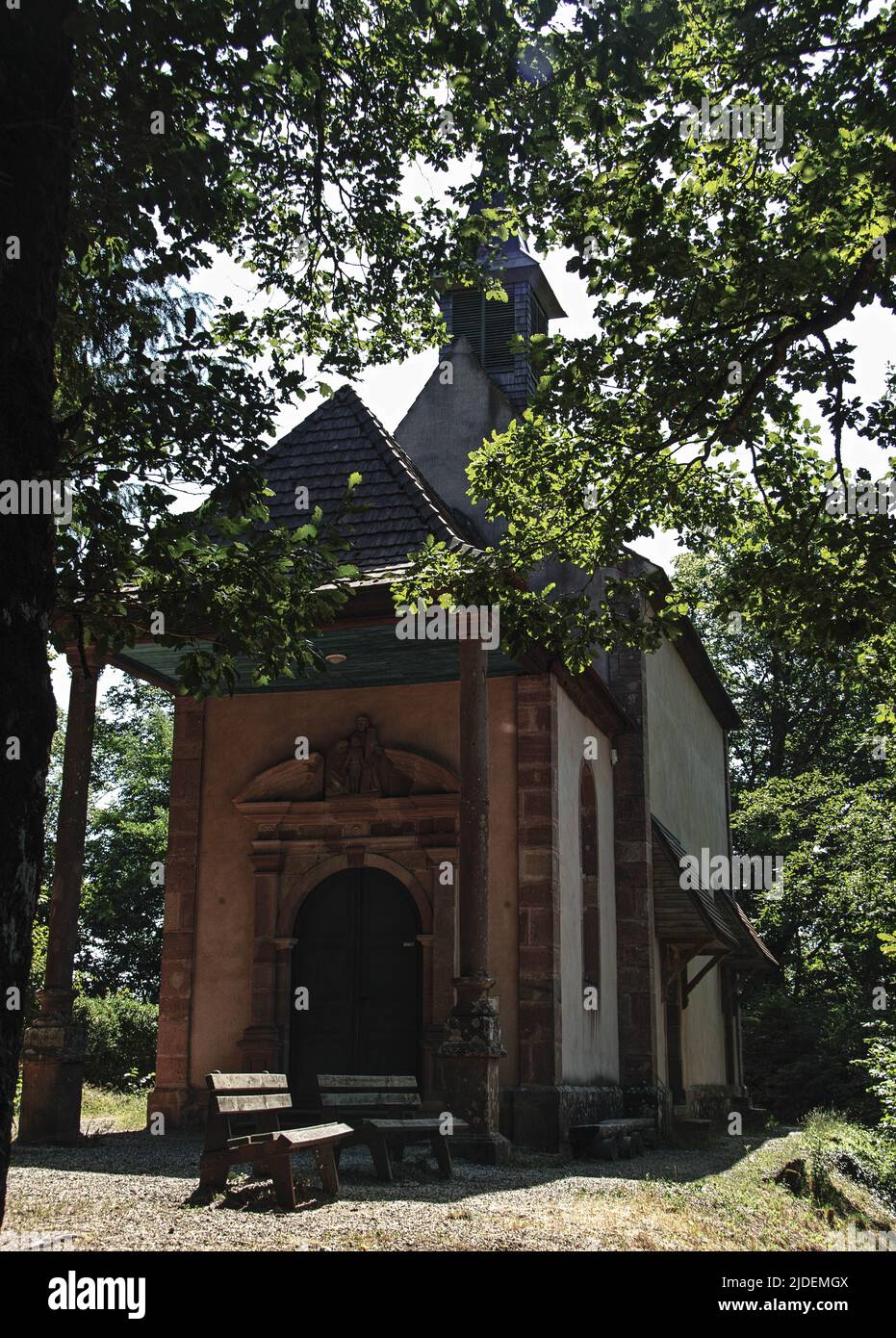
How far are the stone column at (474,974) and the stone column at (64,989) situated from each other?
3353mm

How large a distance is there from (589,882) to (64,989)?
21.8 ft

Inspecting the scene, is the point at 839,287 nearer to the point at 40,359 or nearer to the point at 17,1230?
the point at 40,359

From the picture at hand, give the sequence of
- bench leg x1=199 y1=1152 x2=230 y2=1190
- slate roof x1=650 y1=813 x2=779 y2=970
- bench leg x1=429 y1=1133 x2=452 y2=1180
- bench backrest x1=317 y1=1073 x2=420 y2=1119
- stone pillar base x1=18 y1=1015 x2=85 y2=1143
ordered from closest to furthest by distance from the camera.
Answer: bench leg x1=199 y1=1152 x2=230 y2=1190, bench leg x1=429 y1=1133 x2=452 y2=1180, bench backrest x1=317 y1=1073 x2=420 y2=1119, stone pillar base x1=18 y1=1015 x2=85 y2=1143, slate roof x1=650 y1=813 x2=779 y2=970

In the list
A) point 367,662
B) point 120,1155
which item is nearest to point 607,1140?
point 120,1155

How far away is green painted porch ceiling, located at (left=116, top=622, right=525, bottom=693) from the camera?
1287 cm

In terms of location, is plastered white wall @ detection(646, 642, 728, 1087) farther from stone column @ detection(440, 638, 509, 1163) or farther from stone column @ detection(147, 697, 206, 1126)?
stone column @ detection(440, 638, 509, 1163)

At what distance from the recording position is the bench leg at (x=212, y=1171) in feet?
24.0

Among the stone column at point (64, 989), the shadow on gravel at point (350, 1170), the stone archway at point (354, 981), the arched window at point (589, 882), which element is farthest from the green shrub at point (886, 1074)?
the stone column at point (64, 989)

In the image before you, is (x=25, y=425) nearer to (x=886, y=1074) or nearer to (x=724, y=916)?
(x=886, y=1074)

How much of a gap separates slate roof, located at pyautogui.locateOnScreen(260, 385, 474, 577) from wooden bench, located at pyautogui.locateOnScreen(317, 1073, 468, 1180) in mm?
4757

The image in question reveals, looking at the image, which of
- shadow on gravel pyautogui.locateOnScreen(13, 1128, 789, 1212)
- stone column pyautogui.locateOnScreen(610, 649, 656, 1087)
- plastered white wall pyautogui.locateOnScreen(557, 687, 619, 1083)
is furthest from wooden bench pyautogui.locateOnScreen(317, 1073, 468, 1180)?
stone column pyautogui.locateOnScreen(610, 649, 656, 1087)

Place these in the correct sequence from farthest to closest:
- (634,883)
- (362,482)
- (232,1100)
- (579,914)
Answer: (634,883) < (579,914) < (362,482) < (232,1100)

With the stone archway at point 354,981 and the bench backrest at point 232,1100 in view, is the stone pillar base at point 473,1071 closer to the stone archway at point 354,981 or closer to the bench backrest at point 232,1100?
the bench backrest at point 232,1100

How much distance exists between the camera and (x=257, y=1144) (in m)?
7.17
